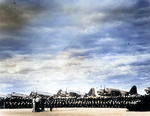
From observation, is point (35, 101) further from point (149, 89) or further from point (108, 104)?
point (149, 89)

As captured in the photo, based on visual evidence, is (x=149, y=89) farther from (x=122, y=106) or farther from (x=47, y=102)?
(x=47, y=102)

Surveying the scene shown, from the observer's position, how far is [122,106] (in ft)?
152

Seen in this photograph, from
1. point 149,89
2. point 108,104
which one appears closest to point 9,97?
point 108,104

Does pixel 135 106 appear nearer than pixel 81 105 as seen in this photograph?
Yes

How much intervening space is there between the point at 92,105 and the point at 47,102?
953 cm

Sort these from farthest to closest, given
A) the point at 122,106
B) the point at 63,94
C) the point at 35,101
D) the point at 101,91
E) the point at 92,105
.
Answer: the point at 63,94 < the point at 101,91 < the point at 92,105 < the point at 122,106 < the point at 35,101

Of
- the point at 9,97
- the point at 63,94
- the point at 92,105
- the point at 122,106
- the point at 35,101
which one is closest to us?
the point at 35,101

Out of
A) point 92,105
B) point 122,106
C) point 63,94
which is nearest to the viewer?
point 122,106

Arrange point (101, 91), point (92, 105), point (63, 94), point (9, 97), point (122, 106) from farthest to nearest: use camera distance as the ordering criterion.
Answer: point (63, 94)
point (101, 91)
point (9, 97)
point (92, 105)
point (122, 106)

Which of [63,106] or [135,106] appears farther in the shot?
[63,106]

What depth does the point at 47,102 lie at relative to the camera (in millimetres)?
50844

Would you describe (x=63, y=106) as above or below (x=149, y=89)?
below

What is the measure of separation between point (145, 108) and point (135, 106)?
62.7 inches

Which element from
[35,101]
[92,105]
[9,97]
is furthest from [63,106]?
[35,101]
